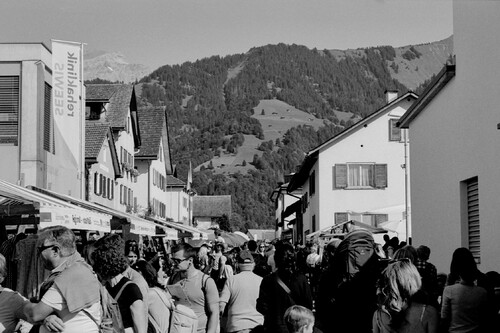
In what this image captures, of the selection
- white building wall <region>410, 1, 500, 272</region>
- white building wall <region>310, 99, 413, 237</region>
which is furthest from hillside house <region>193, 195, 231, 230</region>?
white building wall <region>410, 1, 500, 272</region>

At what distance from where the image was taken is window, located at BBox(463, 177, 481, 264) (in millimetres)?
16484

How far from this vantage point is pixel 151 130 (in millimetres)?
62969

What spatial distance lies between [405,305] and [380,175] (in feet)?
134

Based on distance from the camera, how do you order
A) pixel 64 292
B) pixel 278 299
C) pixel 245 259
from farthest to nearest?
1. pixel 245 259
2. pixel 278 299
3. pixel 64 292

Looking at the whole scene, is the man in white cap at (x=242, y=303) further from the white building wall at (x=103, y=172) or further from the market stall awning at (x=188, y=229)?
the white building wall at (x=103, y=172)

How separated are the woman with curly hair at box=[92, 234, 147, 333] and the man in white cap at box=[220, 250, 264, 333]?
227 centimetres

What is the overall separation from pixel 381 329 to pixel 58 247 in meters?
2.50

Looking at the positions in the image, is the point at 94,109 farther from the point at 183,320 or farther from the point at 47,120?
the point at 183,320

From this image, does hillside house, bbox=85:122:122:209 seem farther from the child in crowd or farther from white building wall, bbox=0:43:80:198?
the child in crowd

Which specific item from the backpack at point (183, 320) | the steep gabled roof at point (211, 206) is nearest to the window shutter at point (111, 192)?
the backpack at point (183, 320)

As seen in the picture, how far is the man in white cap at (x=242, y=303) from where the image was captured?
10.3 metres

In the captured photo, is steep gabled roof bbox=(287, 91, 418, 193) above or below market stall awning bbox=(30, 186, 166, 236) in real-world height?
above

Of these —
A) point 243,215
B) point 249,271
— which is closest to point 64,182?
point 249,271

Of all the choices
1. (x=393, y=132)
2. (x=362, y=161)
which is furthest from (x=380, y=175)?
(x=393, y=132)
